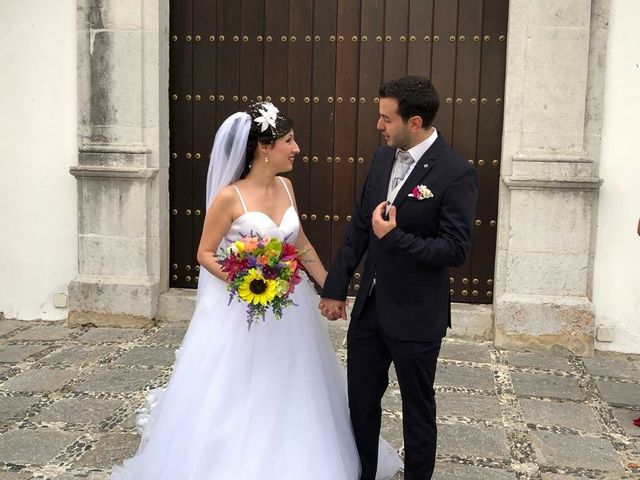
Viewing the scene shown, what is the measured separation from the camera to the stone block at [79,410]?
418 cm

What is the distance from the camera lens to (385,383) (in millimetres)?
3170

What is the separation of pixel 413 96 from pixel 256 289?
991 millimetres

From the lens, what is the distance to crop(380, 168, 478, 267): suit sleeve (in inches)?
109

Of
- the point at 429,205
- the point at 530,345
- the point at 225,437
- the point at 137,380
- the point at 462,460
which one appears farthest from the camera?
the point at 530,345

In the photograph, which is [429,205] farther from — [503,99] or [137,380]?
[503,99]

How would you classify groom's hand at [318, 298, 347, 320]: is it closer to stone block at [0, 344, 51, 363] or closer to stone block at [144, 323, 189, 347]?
stone block at [144, 323, 189, 347]

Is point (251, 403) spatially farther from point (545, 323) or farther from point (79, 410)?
point (545, 323)

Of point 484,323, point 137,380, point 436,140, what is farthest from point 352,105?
point 436,140

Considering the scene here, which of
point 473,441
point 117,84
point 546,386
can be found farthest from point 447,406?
point 117,84

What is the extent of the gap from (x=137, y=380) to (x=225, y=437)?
1.92 meters

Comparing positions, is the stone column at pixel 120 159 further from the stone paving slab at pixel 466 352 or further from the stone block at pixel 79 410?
the stone paving slab at pixel 466 352

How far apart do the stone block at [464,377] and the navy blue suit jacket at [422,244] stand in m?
1.97

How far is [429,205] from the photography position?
2852 millimetres

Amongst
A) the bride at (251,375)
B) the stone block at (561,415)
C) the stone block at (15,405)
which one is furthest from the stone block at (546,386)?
the stone block at (15,405)
